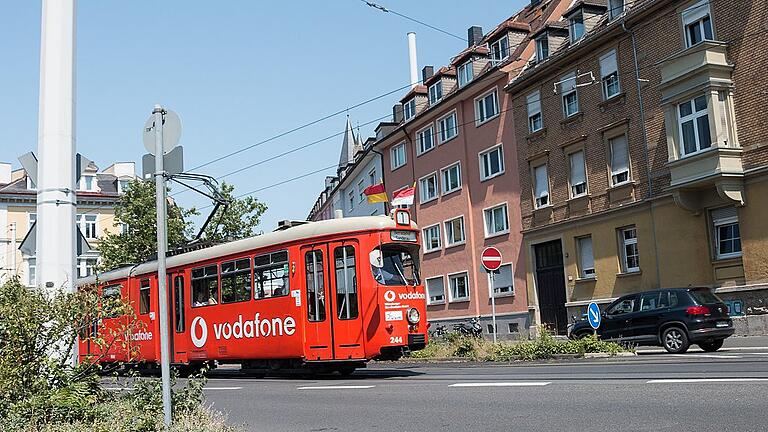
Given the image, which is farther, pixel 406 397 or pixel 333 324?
pixel 333 324

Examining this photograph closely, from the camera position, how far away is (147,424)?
817 cm

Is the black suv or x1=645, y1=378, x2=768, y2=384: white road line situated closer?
x1=645, y1=378, x2=768, y2=384: white road line

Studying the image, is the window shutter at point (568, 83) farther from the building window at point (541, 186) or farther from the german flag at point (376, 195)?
the german flag at point (376, 195)

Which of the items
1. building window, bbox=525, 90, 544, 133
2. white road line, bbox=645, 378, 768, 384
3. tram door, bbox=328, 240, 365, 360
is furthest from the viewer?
building window, bbox=525, 90, 544, 133

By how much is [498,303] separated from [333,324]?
70.9ft

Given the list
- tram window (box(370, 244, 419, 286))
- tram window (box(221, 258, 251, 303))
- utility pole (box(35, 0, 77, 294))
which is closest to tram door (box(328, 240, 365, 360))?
tram window (box(370, 244, 419, 286))

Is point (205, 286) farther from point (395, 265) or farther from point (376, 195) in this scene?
point (376, 195)

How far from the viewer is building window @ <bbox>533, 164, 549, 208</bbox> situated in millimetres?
34194

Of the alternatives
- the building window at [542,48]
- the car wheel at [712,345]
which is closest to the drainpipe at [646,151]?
the building window at [542,48]

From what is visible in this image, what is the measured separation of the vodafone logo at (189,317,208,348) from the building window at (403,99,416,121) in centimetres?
2866

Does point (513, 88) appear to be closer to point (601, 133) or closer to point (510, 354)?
point (601, 133)

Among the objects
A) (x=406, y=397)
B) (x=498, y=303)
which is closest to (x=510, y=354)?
(x=406, y=397)

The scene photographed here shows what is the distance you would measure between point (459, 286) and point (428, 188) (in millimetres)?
5992

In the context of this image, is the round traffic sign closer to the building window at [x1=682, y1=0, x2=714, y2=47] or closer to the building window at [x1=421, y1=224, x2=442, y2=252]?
the building window at [x1=682, y1=0, x2=714, y2=47]
